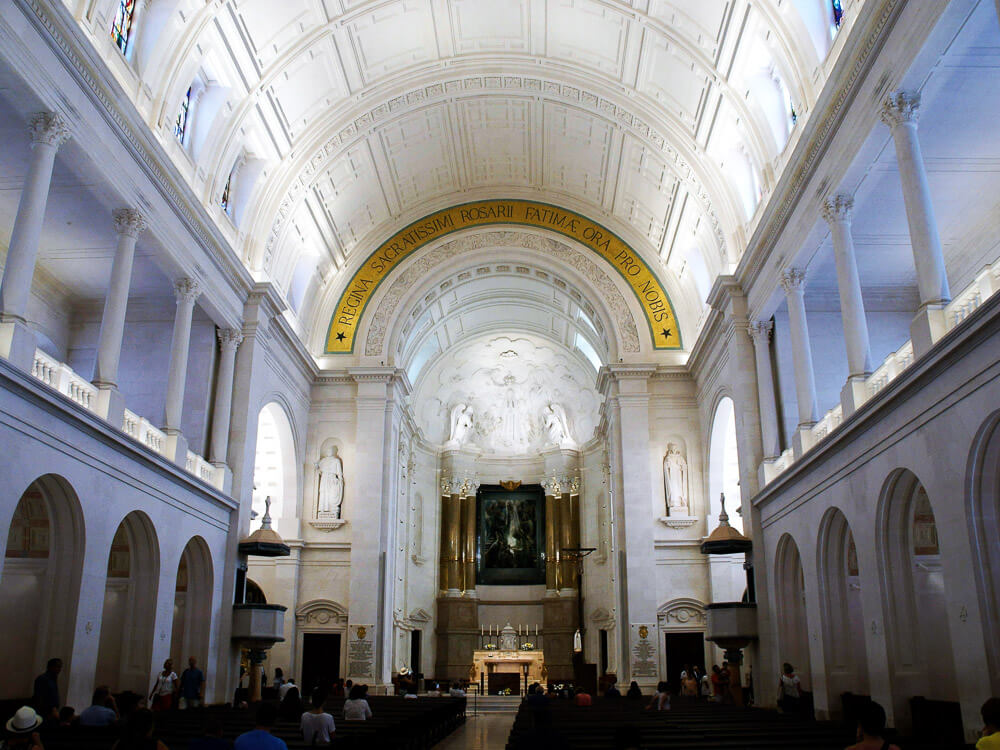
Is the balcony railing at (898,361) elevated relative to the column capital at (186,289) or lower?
lower

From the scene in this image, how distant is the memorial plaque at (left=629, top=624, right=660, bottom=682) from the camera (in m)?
22.6

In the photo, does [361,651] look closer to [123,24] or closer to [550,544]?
[550,544]

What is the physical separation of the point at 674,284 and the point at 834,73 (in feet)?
40.6

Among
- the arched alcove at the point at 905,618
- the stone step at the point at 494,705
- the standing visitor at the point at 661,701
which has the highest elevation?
the arched alcove at the point at 905,618

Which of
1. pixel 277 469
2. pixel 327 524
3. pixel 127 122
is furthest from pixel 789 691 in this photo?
pixel 277 469

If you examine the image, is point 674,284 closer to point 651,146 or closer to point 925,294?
point 651,146

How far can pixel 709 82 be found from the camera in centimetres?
1906

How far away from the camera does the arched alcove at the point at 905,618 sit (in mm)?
11922

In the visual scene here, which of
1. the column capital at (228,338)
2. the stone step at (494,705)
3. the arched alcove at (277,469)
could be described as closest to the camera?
the column capital at (228,338)

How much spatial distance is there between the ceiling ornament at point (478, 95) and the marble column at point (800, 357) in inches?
180

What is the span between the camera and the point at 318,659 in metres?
23.4

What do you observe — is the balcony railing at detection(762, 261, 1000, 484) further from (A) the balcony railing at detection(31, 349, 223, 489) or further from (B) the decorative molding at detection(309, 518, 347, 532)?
(B) the decorative molding at detection(309, 518, 347, 532)

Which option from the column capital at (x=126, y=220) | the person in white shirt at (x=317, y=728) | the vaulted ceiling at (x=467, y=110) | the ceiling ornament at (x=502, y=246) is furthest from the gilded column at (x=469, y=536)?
the person in white shirt at (x=317, y=728)

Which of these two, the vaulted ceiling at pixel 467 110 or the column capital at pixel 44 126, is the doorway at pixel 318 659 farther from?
the column capital at pixel 44 126
